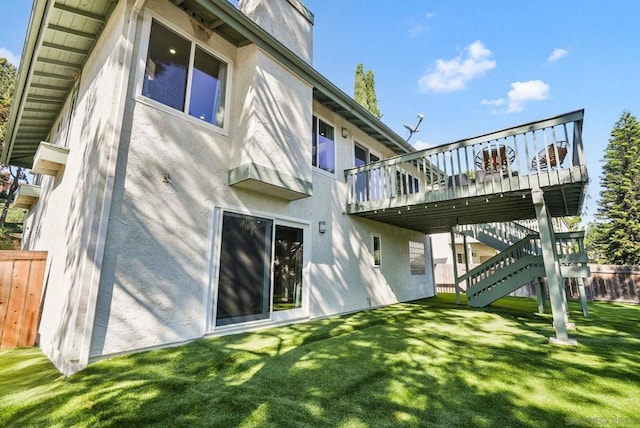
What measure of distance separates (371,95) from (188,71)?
16.7m

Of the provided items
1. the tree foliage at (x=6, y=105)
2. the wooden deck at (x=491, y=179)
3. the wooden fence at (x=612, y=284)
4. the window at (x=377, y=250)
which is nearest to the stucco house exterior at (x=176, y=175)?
the wooden deck at (x=491, y=179)

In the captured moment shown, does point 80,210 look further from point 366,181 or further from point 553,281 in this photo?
point 553,281

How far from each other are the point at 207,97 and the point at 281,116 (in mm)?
1355

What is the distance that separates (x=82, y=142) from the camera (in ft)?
15.3

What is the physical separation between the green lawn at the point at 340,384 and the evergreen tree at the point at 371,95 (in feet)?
56.1

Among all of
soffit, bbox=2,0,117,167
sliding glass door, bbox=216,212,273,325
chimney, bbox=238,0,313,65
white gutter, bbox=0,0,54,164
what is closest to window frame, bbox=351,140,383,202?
chimney, bbox=238,0,313,65

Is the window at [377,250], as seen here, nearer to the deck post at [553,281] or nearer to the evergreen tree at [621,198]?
the deck post at [553,281]

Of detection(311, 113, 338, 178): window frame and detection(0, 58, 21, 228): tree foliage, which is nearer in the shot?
detection(311, 113, 338, 178): window frame

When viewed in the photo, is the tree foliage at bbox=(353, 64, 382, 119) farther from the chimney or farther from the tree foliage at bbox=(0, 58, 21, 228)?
the tree foliage at bbox=(0, 58, 21, 228)

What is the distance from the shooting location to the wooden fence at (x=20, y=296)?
441 cm

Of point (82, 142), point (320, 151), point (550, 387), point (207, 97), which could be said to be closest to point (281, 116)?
point (207, 97)

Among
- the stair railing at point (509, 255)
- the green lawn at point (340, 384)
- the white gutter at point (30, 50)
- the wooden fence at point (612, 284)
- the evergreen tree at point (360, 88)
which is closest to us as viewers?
the green lawn at point (340, 384)

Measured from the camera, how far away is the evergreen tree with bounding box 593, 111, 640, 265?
1828 cm

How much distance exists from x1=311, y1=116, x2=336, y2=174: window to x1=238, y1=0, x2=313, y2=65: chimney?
5.64ft
